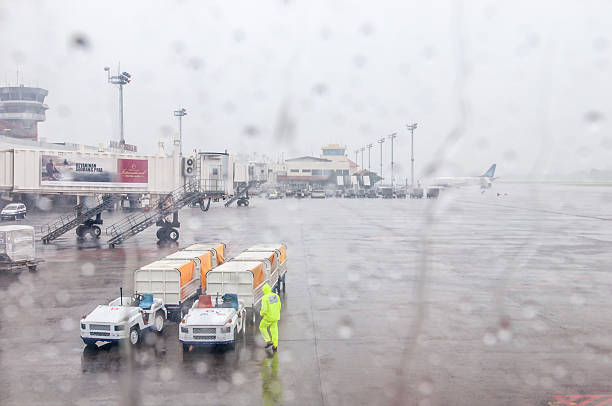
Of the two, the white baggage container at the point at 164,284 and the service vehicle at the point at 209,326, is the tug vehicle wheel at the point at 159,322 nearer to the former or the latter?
the white baggage container at the point at 164,284

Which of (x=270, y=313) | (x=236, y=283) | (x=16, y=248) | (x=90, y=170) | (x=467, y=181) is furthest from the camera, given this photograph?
(x=467, y=181)

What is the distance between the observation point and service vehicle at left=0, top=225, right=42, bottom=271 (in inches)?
861

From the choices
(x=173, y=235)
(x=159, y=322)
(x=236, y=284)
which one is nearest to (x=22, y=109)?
(x=173, y=235)

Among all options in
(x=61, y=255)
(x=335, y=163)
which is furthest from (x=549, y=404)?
(x=335, y=163)

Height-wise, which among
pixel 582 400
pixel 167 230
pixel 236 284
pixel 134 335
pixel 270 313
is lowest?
pixel 582 400

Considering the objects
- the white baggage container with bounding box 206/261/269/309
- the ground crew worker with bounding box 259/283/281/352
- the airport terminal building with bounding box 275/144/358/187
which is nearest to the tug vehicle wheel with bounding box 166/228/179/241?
the white baggage container with bounding box 206/261/269/309

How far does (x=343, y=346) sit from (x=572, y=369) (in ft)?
15.7

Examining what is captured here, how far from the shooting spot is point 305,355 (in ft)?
38.0

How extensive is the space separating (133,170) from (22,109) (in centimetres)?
11303

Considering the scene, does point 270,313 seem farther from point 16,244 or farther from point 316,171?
point 316,171

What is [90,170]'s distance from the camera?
107 ft

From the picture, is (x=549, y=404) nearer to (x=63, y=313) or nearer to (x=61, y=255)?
(x=63, y=313)

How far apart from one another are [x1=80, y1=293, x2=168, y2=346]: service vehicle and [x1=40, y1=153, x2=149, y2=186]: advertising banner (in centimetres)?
2131

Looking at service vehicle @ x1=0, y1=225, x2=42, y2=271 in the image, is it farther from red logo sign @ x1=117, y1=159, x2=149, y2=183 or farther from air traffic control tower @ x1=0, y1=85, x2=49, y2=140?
air traffic control tower @ x1=0, y1=85, x2=49, y2=140
